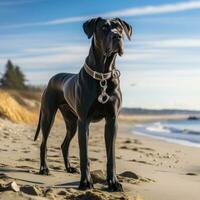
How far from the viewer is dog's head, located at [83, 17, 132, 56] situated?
6004 mm

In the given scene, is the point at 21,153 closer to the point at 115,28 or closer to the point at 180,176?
the point at 180,176

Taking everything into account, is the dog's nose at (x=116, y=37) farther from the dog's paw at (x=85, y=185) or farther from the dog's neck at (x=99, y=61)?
the dog's paw at (x=85, y=185)

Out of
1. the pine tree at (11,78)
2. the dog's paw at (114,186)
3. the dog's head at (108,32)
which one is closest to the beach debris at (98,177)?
the dog's paw at (114,186)

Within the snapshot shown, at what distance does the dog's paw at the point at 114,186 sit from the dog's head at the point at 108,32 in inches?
60.5

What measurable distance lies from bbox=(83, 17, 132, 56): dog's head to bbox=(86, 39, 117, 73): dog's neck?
11 centimetres

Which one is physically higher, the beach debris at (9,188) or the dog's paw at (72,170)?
the beach debris at (9,188)

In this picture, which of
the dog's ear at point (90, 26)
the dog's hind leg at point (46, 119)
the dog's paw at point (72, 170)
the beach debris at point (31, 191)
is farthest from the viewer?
the dog's hind leg at point (46, 119)

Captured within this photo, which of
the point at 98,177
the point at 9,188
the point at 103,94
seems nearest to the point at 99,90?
the point at 103,94

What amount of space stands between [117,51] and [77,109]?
3.34 feet

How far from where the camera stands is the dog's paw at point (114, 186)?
6.33m

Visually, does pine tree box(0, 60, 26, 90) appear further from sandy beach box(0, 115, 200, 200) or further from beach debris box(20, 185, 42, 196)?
beach debris box(20, 185, 42, 196)

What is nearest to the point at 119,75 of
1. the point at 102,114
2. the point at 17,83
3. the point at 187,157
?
the point at 102,114

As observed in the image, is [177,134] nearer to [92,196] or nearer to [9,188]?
[92,196]

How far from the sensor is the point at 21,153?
9969 millimetres
